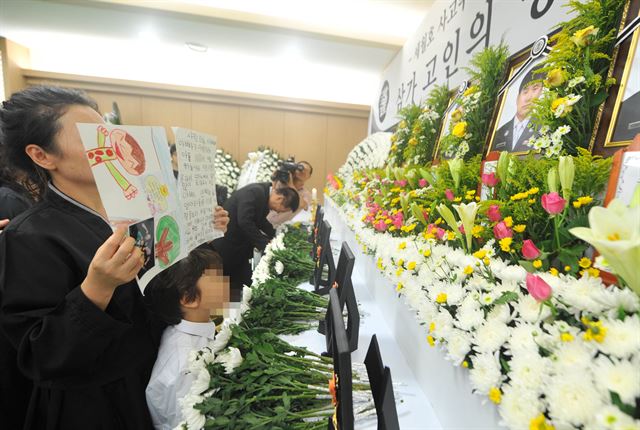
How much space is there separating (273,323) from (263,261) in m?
0.63

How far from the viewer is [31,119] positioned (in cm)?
75

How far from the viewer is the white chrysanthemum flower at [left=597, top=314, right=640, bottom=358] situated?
35 cm

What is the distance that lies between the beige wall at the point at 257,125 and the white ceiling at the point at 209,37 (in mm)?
462

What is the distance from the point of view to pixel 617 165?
65 cm

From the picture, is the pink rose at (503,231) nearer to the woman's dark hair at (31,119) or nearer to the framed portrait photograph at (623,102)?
the framed portrait photograph at (623,102)

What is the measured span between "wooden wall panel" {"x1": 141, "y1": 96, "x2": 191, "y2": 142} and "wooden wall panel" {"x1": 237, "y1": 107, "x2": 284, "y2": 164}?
99 centimetres

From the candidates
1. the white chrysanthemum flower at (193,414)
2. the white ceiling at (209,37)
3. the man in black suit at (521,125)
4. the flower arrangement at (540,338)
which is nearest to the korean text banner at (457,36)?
the man in black suit at (521,125)

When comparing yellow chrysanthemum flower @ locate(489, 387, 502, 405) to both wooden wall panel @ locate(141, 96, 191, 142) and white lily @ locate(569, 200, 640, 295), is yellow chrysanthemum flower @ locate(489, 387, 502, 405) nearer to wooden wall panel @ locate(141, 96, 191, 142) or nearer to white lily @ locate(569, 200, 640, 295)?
white lily @ locate(569, 200, 640, 295)

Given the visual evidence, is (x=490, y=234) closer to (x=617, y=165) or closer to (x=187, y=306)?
(x=617, y=165)

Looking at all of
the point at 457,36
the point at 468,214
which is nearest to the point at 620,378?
the point at 468,214

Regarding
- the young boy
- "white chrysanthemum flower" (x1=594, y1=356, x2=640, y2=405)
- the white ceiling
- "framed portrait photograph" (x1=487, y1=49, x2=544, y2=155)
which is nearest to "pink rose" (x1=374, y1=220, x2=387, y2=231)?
"framed portrait photograph" (x1=487, y1=49, x2=544, y2=155)

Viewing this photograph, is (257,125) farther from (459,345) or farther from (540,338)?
(540,338)

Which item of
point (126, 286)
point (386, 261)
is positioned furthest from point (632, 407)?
point (126, 286)

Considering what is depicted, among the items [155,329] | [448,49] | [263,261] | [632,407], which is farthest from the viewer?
[448,49]
